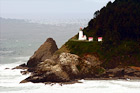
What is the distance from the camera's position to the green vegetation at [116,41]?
73.8 metres

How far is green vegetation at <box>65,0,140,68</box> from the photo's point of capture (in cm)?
7381

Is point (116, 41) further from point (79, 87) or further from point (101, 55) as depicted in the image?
point (79, 87)

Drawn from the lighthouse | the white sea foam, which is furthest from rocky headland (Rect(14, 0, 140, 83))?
the white sea foam

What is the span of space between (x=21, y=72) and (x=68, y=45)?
1670cm

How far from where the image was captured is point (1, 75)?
74.0 m

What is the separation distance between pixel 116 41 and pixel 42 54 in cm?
2248

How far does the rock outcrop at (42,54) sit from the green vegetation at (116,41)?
5971 mm

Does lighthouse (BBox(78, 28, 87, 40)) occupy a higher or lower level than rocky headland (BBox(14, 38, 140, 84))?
higher

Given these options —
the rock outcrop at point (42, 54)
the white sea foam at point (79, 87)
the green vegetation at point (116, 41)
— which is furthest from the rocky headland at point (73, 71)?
the rock outcrop at point (42, 54)

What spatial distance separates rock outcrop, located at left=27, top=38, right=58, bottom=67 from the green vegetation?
597 centimetres

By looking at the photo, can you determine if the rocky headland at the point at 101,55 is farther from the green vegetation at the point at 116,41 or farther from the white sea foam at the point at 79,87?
the white sea foam at the point at 79,87

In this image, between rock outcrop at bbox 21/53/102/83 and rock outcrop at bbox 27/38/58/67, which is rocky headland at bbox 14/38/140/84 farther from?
rock outcrop at bbox 27/38/58/67

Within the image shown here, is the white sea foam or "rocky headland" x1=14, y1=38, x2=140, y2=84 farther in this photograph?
"rocky headland" x1=14, y1=38, x2=140, y2=84

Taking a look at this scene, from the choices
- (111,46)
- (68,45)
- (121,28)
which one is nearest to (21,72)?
(68,45)
